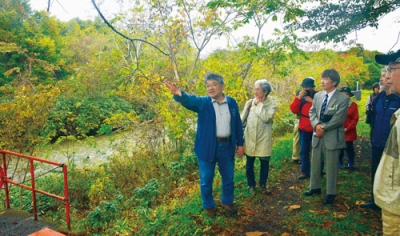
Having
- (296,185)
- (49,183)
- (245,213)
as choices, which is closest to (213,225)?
(245,213)

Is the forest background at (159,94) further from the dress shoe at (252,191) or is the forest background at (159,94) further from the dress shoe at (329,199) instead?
the dress shoe at (329,199)

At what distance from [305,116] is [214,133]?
2206mm

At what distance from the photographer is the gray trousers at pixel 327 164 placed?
4043mm

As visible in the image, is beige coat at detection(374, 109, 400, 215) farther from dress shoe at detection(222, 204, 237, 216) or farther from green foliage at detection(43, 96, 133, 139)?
green foliage at detection(43, 96, 133, 139)

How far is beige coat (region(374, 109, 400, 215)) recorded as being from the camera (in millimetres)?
2035

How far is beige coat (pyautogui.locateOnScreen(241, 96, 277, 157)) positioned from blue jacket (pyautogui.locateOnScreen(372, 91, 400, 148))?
4.41ft

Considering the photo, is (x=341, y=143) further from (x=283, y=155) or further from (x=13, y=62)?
(x=13, y=62)

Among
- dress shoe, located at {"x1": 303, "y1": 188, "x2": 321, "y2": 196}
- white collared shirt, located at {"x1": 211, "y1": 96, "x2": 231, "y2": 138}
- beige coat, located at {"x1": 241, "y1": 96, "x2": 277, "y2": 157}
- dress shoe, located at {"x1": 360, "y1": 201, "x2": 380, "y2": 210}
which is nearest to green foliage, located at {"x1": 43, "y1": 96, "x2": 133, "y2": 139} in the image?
beige coat, located at {"x1": 241, "y1": 96, "x2": 277, "y2": 157}

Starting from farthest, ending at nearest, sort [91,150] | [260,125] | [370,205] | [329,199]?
[91,150] < [260,125] < [329,199] < [370,205]

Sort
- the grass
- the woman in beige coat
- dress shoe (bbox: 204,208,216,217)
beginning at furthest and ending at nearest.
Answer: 1. the woman in beige coat
2. dress shoe (bbox: 204,208,216,217)
3. the grass

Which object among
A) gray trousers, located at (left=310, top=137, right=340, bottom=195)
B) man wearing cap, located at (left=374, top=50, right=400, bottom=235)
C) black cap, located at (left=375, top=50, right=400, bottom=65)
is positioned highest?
black cap, located at (left=375, top=50, right=400, bottom=65)

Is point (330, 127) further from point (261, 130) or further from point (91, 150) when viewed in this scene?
point (91, 150)

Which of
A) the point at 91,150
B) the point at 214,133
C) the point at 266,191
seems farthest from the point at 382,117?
the point at 91,150

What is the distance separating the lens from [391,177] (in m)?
2.10
